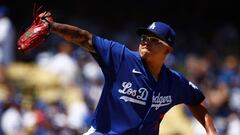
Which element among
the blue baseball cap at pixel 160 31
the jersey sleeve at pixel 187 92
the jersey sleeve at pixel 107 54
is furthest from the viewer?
the jersey sleeve at pixel 187 92

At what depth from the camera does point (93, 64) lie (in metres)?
12.5

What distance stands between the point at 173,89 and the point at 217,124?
5.95m

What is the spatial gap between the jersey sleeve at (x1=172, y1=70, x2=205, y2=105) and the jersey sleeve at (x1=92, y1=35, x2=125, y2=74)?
26.8 inches

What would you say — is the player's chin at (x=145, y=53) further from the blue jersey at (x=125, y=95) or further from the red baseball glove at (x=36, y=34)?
the red baseball glove at (x=36, y=34)

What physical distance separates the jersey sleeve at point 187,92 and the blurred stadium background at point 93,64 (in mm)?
3863

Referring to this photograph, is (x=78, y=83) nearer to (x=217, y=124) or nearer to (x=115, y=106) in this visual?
(x=217, y=124)

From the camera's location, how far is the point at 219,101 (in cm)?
1220

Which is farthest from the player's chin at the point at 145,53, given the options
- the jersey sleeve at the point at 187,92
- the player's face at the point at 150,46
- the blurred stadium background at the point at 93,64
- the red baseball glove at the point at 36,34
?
the blurred stadium background at the point at 93,64

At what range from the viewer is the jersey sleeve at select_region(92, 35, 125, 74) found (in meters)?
5.74

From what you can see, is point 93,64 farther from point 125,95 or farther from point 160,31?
point 125,95

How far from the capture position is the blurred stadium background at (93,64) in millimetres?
10695

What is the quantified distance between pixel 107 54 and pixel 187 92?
3.18ft

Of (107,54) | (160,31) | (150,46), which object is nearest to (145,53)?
(150,46)

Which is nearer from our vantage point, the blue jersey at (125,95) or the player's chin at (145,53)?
the blue jersey at (125,95)
